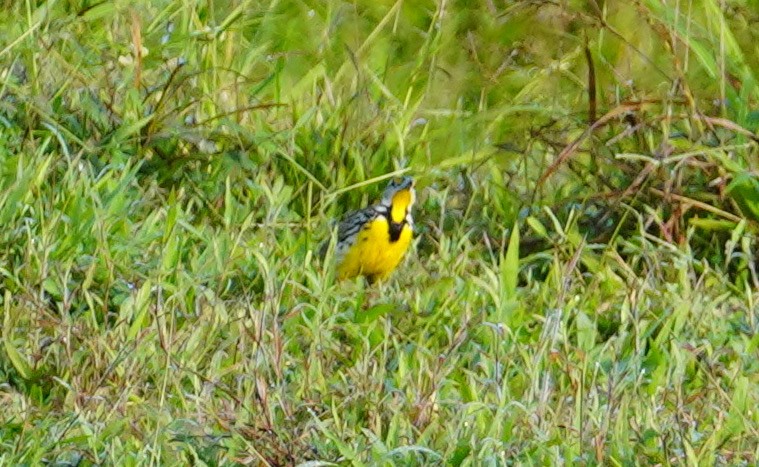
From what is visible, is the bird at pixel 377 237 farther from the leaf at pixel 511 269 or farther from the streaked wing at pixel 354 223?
the leaf at pixel 511 269

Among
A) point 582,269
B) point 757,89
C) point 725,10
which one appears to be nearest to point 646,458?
point 582,269

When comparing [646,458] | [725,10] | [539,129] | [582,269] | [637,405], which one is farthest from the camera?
[725,10]

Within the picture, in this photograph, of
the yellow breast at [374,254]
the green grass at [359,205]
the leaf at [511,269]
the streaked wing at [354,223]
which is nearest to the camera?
the green grass at [359,205]

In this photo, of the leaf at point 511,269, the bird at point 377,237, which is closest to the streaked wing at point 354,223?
the bird at point 377,237

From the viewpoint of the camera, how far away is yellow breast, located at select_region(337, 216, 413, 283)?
5.24 meters

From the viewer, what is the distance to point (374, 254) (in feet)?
17.2

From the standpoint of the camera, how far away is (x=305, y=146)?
18.8 feet

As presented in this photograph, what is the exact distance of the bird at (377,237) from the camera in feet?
17.3

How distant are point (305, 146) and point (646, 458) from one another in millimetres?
2216

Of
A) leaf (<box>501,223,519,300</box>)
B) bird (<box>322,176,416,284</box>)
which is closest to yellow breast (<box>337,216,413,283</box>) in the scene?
bird (<box>322,176,416,284</box>)

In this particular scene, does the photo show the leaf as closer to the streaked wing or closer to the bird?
the bird

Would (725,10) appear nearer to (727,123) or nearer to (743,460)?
(727,123)

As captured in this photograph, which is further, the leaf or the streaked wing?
the streaked wing

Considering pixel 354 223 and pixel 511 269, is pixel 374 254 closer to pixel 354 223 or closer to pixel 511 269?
pixel 354 223
